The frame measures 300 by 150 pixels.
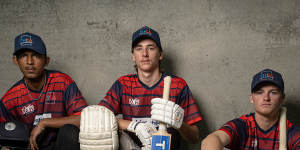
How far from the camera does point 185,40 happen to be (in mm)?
2438

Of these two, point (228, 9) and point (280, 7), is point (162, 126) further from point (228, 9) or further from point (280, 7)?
point (280, 7)

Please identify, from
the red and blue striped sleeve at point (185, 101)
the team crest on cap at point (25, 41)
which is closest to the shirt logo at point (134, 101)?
the red and blue striped sleeve at point (185, 101)

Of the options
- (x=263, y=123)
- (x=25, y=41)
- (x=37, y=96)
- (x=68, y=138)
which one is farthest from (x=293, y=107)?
(x=25, y=41)

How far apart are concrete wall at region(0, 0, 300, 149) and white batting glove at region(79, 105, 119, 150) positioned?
1.02 metres

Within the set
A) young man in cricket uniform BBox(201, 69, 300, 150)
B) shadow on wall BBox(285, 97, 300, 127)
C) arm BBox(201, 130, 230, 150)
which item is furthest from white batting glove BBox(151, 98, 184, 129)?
shadow on wall BBox(285, 97, 300, 127)

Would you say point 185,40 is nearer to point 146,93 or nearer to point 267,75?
point 146,93

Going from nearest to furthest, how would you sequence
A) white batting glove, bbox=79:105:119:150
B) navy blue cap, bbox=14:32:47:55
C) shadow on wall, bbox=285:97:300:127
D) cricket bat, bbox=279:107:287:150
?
white batting glove, bbox=79:105:119:150, cricket bat, bbox=279:107:287:150, navy blue cap, bbox=14:32:47:55, shadow on wall, bbox=285:97:300:127

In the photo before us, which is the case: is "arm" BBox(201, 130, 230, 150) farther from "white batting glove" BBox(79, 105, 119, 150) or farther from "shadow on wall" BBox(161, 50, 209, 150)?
"shadow on wall" BBox(161, 50, 209, 150)

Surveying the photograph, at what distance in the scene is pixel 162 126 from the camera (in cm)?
145

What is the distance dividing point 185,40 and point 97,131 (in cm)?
126

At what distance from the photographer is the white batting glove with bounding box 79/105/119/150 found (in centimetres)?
151

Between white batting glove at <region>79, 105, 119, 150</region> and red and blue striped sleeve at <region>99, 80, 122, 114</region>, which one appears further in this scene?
red and blue striped sleeve at <region>99, 80, 122, 114</region>

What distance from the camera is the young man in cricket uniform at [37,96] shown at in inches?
77.8

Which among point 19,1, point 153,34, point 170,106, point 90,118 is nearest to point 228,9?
A: point 153,34
